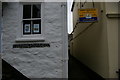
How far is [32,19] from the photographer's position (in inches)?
212

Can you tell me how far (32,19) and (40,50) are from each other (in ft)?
4.05

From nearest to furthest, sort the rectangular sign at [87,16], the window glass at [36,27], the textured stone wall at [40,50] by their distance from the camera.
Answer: the textured stone wall at [40,50], the window glass at [36,27], the rectangular sign at [87,16]

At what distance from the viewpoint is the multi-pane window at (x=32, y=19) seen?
5.38 meters

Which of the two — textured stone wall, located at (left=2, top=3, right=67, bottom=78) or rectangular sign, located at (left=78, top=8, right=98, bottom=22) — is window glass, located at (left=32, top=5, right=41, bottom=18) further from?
rectangular sign, located at (left=78, top=8, right=98, bottom=22)

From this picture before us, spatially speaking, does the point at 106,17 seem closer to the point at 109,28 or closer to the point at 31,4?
the point at 109,28

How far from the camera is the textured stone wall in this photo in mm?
5184

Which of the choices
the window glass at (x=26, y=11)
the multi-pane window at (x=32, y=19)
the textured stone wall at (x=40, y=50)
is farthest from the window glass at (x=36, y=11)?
the textured stone wall at (x=40, y=50)

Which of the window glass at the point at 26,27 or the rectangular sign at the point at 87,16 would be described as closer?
the window glass at the point at 26,27

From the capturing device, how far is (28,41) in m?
5.24

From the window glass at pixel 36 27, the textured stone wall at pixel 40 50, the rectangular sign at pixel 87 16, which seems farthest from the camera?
the rectangular sign at pixel 87 16

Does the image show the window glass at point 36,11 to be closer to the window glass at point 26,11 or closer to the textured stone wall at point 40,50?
the window glass at point 26,11

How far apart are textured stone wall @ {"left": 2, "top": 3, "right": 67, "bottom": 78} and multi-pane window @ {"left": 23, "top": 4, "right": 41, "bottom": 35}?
Answer: 23 centimetres

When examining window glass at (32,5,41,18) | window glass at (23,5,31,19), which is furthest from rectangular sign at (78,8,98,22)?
window glass at (23,5,31,19)

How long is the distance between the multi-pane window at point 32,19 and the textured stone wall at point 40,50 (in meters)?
0.23
